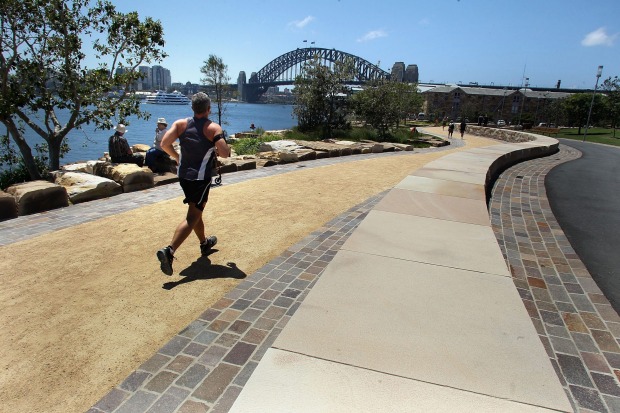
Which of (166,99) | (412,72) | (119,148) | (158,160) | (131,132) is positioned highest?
(412,72)

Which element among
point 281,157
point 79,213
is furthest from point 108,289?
point 281,157

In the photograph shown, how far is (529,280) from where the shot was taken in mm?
4113

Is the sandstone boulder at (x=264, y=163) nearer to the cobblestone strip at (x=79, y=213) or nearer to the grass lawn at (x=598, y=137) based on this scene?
the cobblestone strip at (x=79, y=213)

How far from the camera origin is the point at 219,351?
277 cm

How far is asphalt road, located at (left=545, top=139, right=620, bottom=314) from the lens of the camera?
454 centimetres

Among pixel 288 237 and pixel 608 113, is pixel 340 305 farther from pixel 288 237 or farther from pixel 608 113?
pixel 608 113

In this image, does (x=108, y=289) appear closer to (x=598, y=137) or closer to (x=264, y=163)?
(x=264, y=163)

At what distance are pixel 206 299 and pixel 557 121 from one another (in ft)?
256

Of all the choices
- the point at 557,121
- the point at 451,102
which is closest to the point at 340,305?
the point at 557,121

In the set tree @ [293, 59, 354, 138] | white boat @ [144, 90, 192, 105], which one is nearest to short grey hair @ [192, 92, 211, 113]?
tree @ [293, 59, 354, 138]

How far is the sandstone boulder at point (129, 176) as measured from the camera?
7.80 meters

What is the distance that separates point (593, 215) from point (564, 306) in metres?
4.50

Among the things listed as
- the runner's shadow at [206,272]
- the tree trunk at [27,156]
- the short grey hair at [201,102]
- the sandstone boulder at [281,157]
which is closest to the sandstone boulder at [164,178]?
the tree trunk at [27,156]

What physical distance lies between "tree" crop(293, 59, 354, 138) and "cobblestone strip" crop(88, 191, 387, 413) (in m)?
17.6
